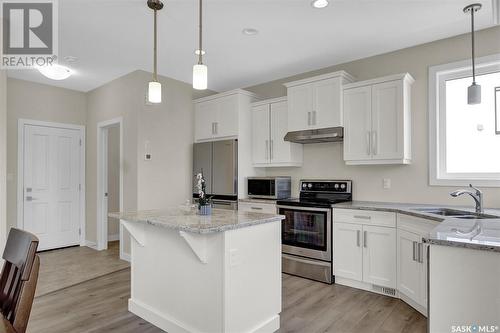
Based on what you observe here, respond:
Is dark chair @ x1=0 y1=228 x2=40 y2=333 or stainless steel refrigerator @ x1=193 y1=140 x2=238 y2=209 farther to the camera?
stainless steel refrigerator @ x1=193 y1=140 x2=238 y2=209

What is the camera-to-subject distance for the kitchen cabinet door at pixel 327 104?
→ 3695 millimetres

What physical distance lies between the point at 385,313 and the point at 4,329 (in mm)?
2747

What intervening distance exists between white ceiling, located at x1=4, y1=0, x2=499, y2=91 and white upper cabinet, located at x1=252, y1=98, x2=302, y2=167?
548 mm

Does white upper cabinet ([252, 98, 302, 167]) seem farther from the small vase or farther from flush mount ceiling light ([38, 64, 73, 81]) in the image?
flush mount ceiling light ([38, 64, 73, 81])

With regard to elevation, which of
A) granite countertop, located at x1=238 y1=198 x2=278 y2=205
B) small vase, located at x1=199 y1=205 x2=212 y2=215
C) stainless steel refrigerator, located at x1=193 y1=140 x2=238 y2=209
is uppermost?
stainless steel refrigerator, located at x1=193 y1=140 x2=238 y2=209

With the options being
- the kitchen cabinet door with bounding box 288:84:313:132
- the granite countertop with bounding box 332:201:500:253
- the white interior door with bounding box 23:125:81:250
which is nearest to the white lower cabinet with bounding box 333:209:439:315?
the granite countertop with bounding box 332:201:500:253

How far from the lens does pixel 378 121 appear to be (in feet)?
11.3

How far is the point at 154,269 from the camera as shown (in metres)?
2.59

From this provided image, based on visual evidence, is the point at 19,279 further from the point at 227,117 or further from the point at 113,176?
the point at 113,176

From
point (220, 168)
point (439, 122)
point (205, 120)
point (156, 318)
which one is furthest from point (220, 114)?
point (156, 318)

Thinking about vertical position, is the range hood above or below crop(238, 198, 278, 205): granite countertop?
above

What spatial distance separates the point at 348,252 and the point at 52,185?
4646 millimetres

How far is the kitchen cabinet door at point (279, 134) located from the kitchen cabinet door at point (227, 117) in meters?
0.54

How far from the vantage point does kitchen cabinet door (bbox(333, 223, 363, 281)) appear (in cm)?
329
